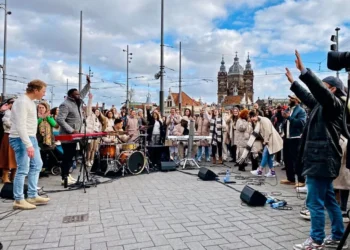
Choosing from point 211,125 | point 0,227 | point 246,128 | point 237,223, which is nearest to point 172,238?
point 237,223

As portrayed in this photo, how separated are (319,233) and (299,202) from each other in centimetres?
246

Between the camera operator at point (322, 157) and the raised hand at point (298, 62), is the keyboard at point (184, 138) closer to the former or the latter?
the camera operator at point (322, 157)

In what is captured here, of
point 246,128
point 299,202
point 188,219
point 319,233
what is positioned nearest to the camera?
point 319,233

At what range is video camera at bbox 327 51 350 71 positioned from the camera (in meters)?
2.78

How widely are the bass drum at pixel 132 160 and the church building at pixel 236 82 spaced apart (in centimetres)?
10166

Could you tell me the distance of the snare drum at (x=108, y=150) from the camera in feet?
28.3

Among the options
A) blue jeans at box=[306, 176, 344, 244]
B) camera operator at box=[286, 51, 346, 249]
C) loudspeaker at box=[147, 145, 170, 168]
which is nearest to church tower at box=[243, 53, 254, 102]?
loudspeaker at box=[147, 145, 170, 168]

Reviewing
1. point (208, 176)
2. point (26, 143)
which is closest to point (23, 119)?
point (26, 143)

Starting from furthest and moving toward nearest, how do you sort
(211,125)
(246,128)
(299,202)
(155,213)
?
(211,125)
(246,128)
(299,202)
(155,213)

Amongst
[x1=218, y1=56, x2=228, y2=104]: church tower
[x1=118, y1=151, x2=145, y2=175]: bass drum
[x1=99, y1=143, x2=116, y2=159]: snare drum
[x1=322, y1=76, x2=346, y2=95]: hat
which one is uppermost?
[x1=218, y1=56, x2=228, y2=104]: church tower

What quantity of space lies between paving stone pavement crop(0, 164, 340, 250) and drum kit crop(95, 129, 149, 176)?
184 cm

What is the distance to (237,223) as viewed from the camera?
15.0ft

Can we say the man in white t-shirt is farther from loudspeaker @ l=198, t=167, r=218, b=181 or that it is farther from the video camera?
the video camera

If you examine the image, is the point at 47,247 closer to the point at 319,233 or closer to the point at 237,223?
the point at 237,223
